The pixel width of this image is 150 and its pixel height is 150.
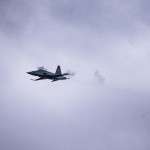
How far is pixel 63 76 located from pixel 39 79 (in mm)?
13075

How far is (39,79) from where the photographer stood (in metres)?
159

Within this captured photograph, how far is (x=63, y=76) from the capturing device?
161375 millimetres
